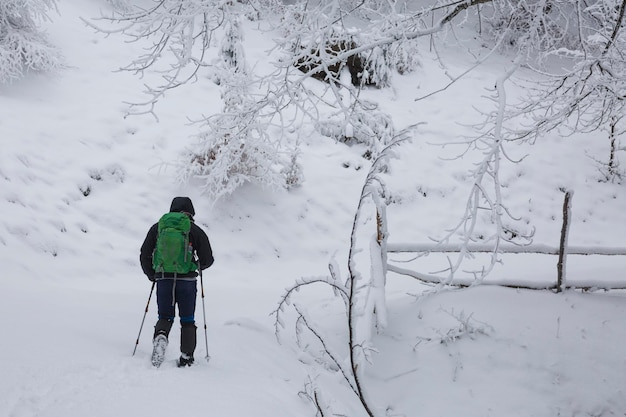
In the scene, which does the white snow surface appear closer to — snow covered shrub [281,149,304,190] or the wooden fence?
the wooden fence

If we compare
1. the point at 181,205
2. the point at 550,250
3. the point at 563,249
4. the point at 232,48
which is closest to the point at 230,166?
the point at 181,205

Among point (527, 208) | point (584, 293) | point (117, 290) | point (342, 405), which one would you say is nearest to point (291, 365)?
point (342, 405)

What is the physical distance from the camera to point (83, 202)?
24.7ft

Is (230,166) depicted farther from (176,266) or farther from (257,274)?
(176,266)

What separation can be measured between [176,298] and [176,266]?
1.16 feet

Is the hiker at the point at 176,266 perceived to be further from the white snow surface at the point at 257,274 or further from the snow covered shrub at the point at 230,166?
the snow covered shrub at the point at 230,166

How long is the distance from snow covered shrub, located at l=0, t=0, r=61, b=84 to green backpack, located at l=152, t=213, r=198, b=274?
7547mm

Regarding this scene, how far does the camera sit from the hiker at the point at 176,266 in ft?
12.3

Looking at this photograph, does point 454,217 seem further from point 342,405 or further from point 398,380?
point 342,405

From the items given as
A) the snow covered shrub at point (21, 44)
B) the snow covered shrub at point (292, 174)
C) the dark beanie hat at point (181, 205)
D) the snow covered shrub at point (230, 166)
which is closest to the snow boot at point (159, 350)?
the dark beanie hat at point (181, 205)

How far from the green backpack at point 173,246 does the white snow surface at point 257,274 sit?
2.60ft

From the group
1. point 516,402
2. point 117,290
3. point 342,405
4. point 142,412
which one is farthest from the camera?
point 117,290

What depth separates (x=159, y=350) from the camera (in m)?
3.64

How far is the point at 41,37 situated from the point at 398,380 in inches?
411
